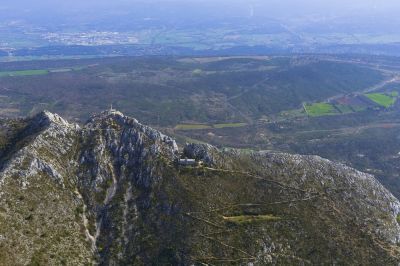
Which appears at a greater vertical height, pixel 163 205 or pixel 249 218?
pixel 163 205

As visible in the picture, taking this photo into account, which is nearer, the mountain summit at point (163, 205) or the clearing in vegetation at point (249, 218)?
the mountain summit at point (163, 205)

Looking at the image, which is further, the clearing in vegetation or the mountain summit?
the clearing in vegetation

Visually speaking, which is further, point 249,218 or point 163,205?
point 163,205

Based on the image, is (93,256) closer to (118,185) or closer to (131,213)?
(131,213)

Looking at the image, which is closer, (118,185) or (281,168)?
(118,185)

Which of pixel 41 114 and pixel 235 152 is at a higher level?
pixel 41 114

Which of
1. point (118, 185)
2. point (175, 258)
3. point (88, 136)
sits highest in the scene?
point (88, 136)

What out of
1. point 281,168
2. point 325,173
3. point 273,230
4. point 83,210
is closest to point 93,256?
point 83,210

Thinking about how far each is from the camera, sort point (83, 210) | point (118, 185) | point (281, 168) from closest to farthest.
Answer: point (83, 210), point (118, 185), point (281, 168)
